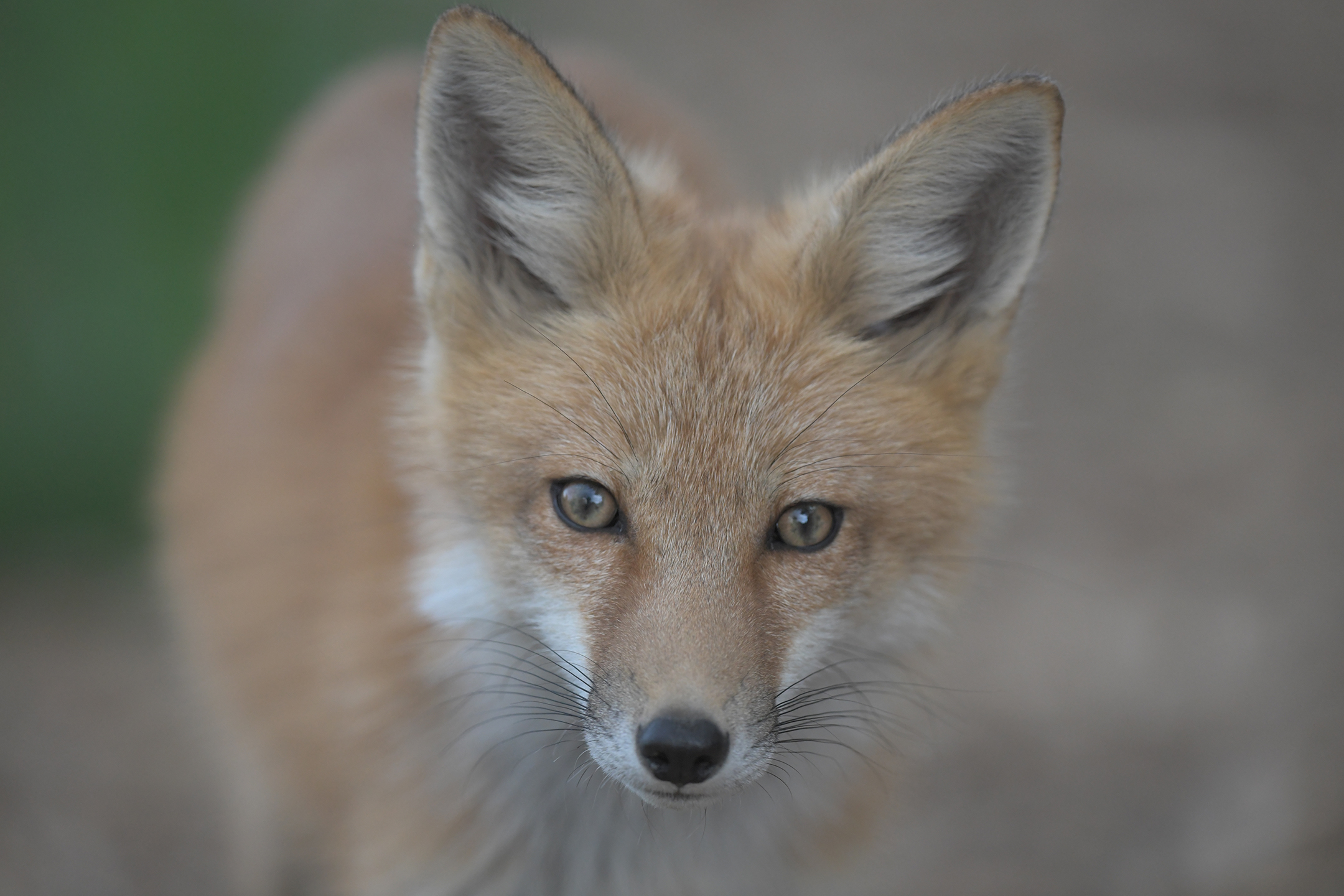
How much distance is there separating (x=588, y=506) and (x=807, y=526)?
0.47m

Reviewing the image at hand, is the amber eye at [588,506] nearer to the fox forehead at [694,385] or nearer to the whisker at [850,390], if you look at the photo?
the fox forehead at [694,385]

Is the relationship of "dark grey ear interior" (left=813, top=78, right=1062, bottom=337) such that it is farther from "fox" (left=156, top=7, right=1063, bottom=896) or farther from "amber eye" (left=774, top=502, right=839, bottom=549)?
"amber eye" (left=774, top=502, right=839, bottom=549)

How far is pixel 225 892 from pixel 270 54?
4034mm

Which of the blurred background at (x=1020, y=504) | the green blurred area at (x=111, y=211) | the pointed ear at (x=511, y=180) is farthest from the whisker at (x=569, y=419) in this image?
the green blurred area at (x=111, y=211)

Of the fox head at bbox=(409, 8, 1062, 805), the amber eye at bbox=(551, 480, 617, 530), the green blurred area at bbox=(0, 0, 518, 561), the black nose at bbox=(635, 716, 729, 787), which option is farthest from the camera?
the green blurred area at bbox=(0, 0, 518, 561)

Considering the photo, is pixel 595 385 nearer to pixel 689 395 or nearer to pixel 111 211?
pixel 689 395

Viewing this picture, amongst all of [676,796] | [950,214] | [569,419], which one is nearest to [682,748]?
[676,796]

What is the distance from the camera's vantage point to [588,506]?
228 cm

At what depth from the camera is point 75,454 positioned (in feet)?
17.7

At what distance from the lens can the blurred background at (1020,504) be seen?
4.25 m

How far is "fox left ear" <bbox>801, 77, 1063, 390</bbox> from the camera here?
91.0 inches

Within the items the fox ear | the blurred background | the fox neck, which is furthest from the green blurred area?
the fox ear

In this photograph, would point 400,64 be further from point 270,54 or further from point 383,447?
point 383,447

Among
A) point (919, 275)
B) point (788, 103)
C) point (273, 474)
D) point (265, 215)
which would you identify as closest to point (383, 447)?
point (273, 474)
